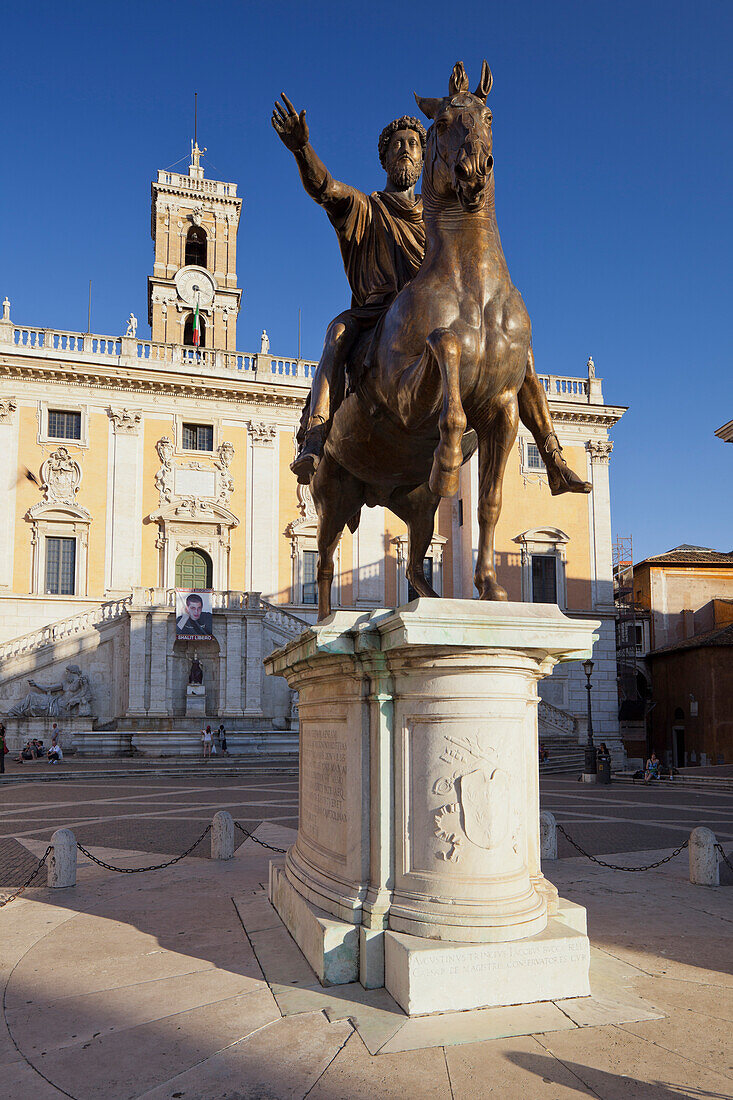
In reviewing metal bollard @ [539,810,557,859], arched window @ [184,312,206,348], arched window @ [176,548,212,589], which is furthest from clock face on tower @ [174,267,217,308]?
metal bollard @ [539,810,557,859]

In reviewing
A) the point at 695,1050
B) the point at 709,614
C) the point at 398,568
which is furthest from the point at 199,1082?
the point at 709,614

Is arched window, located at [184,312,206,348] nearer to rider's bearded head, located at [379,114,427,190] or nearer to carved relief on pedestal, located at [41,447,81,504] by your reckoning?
carved relief on pedestal, located at [41,447,81,504]

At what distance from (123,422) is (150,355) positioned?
10.4 ft

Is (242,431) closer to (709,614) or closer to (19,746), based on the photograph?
(19,746)

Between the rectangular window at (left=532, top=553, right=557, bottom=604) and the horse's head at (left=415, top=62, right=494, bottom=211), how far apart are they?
32.5 m

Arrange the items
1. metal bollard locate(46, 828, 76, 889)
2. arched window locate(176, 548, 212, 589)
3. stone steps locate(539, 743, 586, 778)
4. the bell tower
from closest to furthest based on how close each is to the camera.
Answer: metal bollard locate(46, 828, 76, 889) → stone steps locate(539, 743, 586, 778) → arched window locate(176, 548, 212, 589) → the bell tower

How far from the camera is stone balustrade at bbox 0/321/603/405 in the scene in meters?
33.0

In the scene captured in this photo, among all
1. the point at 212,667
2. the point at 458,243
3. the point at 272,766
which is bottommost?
the point at 272,766

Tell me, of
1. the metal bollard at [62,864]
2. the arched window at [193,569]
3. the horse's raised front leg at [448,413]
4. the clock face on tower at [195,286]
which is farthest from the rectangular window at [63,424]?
the horse's raised front leg at [448,413]

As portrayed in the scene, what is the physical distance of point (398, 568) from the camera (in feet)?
116

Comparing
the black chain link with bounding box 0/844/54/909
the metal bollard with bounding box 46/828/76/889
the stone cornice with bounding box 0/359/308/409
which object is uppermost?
the stone cornice with bounding box 0/359/308/409

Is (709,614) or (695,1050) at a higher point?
(709,614)

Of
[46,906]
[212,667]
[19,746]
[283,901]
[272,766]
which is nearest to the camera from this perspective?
[283,901]

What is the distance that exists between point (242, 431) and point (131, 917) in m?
29.7
